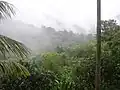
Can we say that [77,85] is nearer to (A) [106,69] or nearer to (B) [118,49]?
(A) [106,69]

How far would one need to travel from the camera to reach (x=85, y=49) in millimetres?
16797

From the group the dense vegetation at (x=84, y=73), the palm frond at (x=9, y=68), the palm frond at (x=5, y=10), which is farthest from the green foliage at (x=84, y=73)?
the palm frond at (x=9, y=68)

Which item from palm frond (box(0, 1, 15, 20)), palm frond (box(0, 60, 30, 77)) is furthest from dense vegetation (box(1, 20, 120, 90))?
palm frond (box(0, 60, 30, 77))

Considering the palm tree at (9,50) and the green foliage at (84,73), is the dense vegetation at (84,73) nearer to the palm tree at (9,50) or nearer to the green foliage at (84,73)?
the green foliage at (84,73)

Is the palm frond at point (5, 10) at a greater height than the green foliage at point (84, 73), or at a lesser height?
greater

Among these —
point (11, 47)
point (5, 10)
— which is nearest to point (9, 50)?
point (11, 47)

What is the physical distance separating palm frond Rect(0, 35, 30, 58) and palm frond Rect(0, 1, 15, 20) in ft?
1.03

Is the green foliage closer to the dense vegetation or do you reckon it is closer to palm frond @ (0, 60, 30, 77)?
the dense vegetation

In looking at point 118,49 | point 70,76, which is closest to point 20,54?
point 118,49

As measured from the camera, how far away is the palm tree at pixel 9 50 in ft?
11.7

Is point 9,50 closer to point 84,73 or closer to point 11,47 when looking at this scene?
point 11,47

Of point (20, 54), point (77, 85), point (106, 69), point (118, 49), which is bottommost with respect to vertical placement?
point (77, 85)

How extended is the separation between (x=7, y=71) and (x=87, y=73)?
36.8 ft

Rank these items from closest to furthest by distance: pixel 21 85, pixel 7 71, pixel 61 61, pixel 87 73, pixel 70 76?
pixel 7 71 → pixel 21 85 → pixel 87 73 → pixel 70 76 → pixel 61 61
